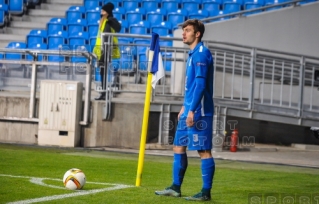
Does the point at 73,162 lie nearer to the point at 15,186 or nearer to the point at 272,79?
the point at 15,186

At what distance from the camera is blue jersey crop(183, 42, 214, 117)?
25.3 feet

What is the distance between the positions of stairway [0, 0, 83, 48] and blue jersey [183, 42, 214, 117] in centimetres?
1446

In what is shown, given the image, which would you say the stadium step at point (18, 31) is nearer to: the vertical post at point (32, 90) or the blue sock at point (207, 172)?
the vertical post at point (32, 90)

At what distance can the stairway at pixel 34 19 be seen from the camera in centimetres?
2180

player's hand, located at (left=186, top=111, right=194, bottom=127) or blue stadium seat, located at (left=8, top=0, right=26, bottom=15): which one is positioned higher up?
blue stadium seat, located at (left=8, top=0, right=26, bottom=15)

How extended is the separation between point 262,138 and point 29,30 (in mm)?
8654

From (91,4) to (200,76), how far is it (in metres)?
15.7

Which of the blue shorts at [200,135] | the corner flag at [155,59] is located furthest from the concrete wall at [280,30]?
the blue shorts at [200,135]

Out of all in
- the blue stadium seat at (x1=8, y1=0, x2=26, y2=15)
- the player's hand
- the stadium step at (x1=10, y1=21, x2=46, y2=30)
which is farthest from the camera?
the blue stadium seat at (x1=8, y1=0, x2=26, y2=15)

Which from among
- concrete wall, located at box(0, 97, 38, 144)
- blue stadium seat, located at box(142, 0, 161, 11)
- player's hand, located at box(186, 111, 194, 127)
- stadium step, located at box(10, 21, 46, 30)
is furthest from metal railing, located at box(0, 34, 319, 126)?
player's hand, located at box(186, 111, 194, 127)

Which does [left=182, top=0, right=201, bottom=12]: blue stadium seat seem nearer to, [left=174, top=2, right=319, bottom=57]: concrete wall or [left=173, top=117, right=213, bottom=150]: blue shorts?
[left=174, top=2, right=319, bottom=57]: concrete wall

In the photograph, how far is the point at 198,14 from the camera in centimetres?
2055

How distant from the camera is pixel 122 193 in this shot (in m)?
8.05

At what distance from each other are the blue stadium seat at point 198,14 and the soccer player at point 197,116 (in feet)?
41.5
